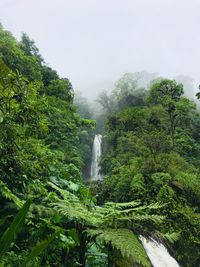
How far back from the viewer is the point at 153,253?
28.9 feet

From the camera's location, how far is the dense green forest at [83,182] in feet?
9.94

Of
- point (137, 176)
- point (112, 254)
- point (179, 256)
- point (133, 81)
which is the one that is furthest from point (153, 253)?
point (133, 81)

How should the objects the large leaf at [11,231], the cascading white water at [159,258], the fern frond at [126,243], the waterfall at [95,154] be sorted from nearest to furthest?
1. the large leaf at [11,231]
2. the fern frond at [126,243]
3. the cascading white water at [159,258]
4. the waterfall at [95,154]

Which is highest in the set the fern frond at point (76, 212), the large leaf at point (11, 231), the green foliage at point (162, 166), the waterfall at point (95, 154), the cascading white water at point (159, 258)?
the waterfall at point (95, 154)

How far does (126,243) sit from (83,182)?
8.39m

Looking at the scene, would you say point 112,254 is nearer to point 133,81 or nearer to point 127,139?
point 127,139

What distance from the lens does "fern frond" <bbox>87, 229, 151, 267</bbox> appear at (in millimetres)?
2539

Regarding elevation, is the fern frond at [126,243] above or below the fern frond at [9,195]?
below

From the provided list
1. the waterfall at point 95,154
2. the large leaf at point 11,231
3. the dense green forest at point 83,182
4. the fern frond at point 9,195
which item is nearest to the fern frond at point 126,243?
the dense green forest at point 83,182

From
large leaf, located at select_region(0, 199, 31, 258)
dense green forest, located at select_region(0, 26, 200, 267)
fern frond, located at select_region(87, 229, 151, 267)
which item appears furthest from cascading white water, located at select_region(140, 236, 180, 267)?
large leaf, located at select_region(0, 199, 31, 258)

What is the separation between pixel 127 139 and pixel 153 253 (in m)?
8.91

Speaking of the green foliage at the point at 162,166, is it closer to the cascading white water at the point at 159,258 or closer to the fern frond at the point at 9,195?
the cascading white water at the point at 159,258

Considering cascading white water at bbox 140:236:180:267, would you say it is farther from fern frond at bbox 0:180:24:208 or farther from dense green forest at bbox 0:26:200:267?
fern frond at bbox 0:180:24:208

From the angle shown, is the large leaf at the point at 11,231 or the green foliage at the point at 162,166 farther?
the green foliage at the point at 162,166
